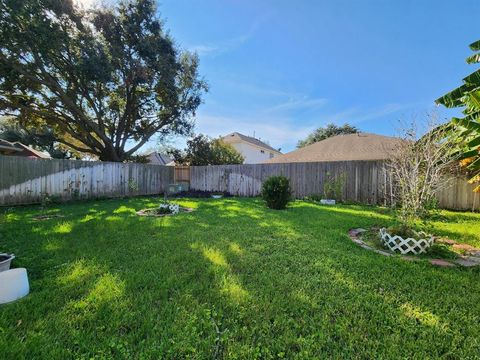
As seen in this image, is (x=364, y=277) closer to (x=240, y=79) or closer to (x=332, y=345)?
(x=332, y=345)

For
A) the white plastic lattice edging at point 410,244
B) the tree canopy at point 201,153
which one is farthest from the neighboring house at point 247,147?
the white plastic lattice edging at point 410,244

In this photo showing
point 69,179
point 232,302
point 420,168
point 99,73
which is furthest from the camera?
point 99,73

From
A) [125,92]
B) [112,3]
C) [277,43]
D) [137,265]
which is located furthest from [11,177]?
[277,43]

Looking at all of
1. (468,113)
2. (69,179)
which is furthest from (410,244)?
(69,179)

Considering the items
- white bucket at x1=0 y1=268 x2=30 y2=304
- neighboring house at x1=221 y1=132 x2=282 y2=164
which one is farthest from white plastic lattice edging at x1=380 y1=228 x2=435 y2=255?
neighboring house at x1=221 y1=132 x2=282 y2=164

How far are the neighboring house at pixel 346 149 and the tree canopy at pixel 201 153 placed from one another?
4349 millimetres

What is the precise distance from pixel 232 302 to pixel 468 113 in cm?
809

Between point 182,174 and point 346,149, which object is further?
point 182,174

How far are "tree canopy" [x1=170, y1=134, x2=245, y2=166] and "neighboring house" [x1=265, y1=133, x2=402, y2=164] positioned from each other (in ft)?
14.3

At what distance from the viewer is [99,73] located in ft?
37.3

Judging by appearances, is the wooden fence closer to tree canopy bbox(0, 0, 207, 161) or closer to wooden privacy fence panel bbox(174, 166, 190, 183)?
A: wooden privacy fence panel bbox(174, 166, 190, 183)

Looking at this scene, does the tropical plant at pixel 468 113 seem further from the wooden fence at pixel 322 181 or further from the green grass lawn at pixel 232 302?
the green grass lawn at pixel 232 302

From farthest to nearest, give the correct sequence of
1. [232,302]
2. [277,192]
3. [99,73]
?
[99,73] < [277,192] < [232,302]

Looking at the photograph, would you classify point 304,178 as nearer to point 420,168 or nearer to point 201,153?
point 420,168
